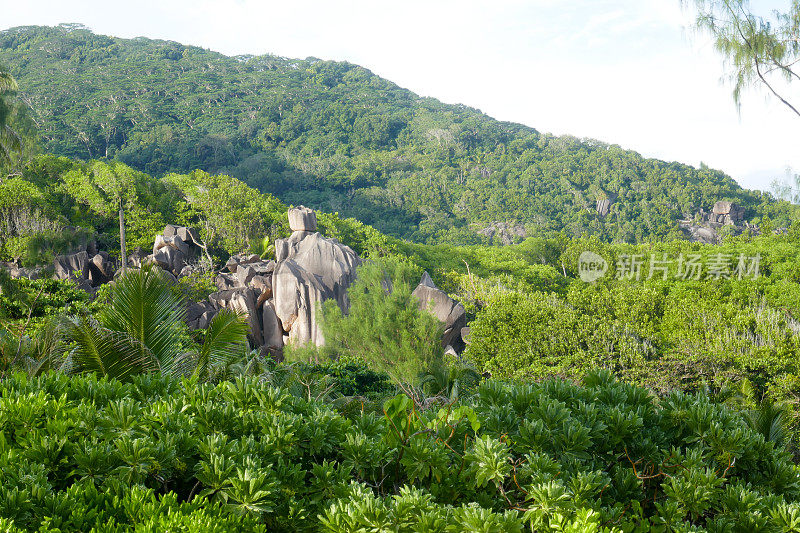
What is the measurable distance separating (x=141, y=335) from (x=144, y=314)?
22cm

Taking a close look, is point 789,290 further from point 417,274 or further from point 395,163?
point 395,163

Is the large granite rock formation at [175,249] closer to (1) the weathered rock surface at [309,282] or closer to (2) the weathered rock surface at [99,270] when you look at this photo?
(2) the weathered rock surface at [99,270]

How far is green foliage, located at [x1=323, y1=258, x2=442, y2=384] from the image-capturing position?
50.9 feet

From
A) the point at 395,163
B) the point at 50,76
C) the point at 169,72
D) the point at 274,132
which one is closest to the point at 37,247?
the point at 395,163

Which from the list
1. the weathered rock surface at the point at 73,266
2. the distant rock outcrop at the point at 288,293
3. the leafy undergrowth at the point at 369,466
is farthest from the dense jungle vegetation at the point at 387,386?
the distant rock outcrop at the point at 288,293

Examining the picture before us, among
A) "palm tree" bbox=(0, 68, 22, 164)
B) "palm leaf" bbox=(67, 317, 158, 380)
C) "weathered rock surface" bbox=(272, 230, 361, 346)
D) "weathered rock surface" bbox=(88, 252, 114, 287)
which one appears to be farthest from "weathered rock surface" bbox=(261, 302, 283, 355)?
"palm leaf" bbox=(67, 317, 158, 380)

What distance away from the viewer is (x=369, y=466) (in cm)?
249

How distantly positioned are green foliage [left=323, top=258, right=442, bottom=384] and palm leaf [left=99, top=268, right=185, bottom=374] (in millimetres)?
9587

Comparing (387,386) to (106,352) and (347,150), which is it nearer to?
(106,352)

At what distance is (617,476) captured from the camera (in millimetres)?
2725

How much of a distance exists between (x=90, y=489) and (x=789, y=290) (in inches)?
958

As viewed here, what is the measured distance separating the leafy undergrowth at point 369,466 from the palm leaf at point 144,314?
2.03 meters

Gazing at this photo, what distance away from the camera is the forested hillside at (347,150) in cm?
5881

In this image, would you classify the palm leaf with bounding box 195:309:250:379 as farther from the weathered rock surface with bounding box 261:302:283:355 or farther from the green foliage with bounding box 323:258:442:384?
the weathered rock surface with bounding box 261:302:283:355
